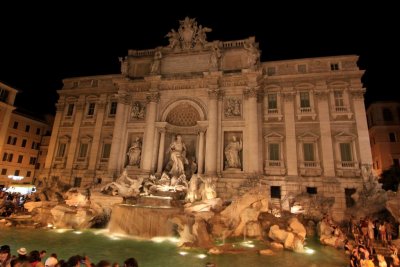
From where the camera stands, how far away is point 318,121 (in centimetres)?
2112

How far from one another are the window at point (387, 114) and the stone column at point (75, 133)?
37.3 metres

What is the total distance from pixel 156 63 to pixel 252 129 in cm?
1138

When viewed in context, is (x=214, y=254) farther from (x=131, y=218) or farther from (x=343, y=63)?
(x=343, y=63)

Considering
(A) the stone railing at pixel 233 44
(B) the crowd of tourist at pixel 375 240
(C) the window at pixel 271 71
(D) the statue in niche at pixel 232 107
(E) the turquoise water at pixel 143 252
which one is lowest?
(E) the turquoise water at pixel 143 252

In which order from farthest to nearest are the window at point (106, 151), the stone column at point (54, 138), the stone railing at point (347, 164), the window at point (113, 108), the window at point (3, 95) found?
1. the window at point (3, 95)
2. the window at point (113, 108)
3. the stone column at point (54, 138)
4. the window at point (106, 151)
5. the stone railing at point (347, 164)

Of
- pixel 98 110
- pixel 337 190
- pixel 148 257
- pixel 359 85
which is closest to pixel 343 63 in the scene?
pixel 359 85

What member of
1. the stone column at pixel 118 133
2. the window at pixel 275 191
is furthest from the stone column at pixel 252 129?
A: the stone column at pixel 118 133

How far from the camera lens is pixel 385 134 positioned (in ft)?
101

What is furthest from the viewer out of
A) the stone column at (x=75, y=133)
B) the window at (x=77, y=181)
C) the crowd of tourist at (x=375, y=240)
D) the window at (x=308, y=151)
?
the stone column at (x=75, y=133)

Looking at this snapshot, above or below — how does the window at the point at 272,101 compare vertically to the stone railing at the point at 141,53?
below

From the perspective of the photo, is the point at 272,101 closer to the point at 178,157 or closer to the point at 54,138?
the point at 178,157

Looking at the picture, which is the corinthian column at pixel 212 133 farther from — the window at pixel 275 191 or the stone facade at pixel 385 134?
the stone facade at pixel 385 134

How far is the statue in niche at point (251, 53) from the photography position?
21531 mm

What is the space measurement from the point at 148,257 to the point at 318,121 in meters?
17.9
